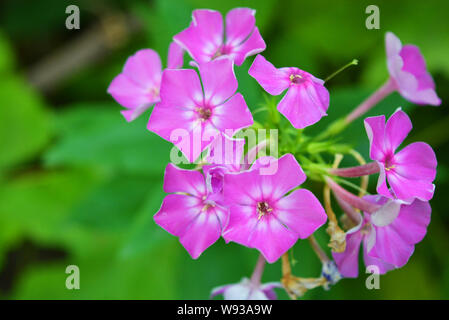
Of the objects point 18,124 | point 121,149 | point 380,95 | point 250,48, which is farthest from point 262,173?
point 18,124

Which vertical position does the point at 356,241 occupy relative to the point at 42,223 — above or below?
below

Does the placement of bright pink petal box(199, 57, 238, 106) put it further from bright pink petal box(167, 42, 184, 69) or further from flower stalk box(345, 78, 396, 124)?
flower stalk box(345, 78, 396, 124)

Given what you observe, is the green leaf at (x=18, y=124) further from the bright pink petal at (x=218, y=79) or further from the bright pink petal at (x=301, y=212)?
the bright pink petal at (x=301, y=212)

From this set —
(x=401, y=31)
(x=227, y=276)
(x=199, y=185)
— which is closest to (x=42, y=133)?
(x=227, y=276)

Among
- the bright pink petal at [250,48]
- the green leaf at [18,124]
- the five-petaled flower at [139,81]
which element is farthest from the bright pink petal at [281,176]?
the green leaf at [18,124]

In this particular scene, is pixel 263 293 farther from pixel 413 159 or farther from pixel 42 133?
pixel 42 133

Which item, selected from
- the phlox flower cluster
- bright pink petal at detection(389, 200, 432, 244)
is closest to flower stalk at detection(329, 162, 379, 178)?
the phlox flower cluster
